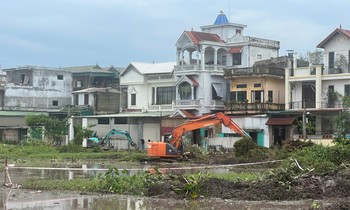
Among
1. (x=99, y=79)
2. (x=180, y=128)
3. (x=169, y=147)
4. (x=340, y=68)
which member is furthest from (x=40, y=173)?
(x=99, y=79)

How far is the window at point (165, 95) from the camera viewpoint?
6425cm

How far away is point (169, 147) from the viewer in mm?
40188

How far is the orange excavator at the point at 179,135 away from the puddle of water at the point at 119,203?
18994 millimetres

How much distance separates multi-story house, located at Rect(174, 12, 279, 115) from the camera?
60000 mm

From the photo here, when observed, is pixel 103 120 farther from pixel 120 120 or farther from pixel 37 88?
pixel 37 88

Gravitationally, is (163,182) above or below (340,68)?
below

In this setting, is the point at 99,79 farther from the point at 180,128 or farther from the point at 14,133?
the point at 180,128

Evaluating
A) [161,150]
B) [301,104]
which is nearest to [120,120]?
[301,104]

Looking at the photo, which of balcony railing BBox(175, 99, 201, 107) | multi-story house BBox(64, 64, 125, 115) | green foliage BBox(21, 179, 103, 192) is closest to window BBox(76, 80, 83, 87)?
multi-story house BBox(64, 64, 125, 115)

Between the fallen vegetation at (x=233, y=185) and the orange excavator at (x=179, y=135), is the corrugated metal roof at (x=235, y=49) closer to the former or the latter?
the orange excavator at (x=179, y=135)

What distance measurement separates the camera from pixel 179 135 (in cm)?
4259

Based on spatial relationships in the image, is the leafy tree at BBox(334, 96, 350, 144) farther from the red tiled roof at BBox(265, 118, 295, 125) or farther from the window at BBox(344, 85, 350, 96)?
the red tiled roof at BBox(265, 118, 295, 125)

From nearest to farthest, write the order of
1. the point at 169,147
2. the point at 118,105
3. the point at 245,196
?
the point at 245,196
the point at 169,147
the point at 118,105

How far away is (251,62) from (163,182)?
40338mm
